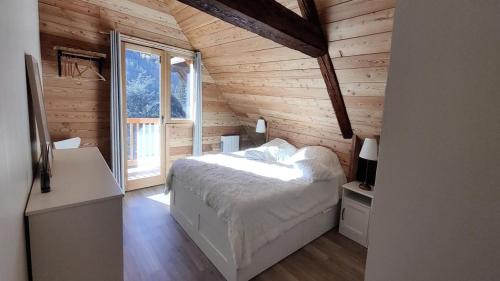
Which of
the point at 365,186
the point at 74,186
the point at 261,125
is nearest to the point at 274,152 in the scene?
the point at 261,125

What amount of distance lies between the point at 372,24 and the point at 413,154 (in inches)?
61.2

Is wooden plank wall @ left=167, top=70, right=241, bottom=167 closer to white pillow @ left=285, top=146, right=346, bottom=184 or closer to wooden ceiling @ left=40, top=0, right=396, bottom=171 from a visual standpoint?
wooden ceiling @ left=40, top=0, right=396, bottom=171

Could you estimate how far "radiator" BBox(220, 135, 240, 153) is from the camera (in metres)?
4.62

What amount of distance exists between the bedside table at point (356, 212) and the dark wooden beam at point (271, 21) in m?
1.55

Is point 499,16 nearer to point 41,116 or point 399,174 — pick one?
point 399,174

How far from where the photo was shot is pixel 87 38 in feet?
9.95

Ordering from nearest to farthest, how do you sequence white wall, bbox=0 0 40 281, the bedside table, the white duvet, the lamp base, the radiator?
white wall, bbox=0 0 40 281
the white duvet
the bedside table
the lamp base
the radiator

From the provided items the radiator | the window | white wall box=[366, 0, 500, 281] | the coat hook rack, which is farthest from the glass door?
white wall box=[366, 0, 500, 281]

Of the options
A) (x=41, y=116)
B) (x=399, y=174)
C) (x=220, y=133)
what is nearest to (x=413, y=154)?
(x=399, y=174)

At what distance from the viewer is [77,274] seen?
1093mm

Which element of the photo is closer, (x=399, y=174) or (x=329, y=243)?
(x=399, y=174)

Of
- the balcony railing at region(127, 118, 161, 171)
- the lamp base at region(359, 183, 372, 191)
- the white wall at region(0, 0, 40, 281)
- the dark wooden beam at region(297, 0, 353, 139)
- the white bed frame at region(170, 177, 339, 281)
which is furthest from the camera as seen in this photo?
the balcony railing at region(127, 118, 161, 171)


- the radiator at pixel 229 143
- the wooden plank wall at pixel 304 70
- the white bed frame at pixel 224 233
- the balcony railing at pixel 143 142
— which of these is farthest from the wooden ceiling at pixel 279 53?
the balcony railing at pixel 143 142

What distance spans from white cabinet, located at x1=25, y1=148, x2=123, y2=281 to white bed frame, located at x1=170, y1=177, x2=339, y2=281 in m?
0.90
